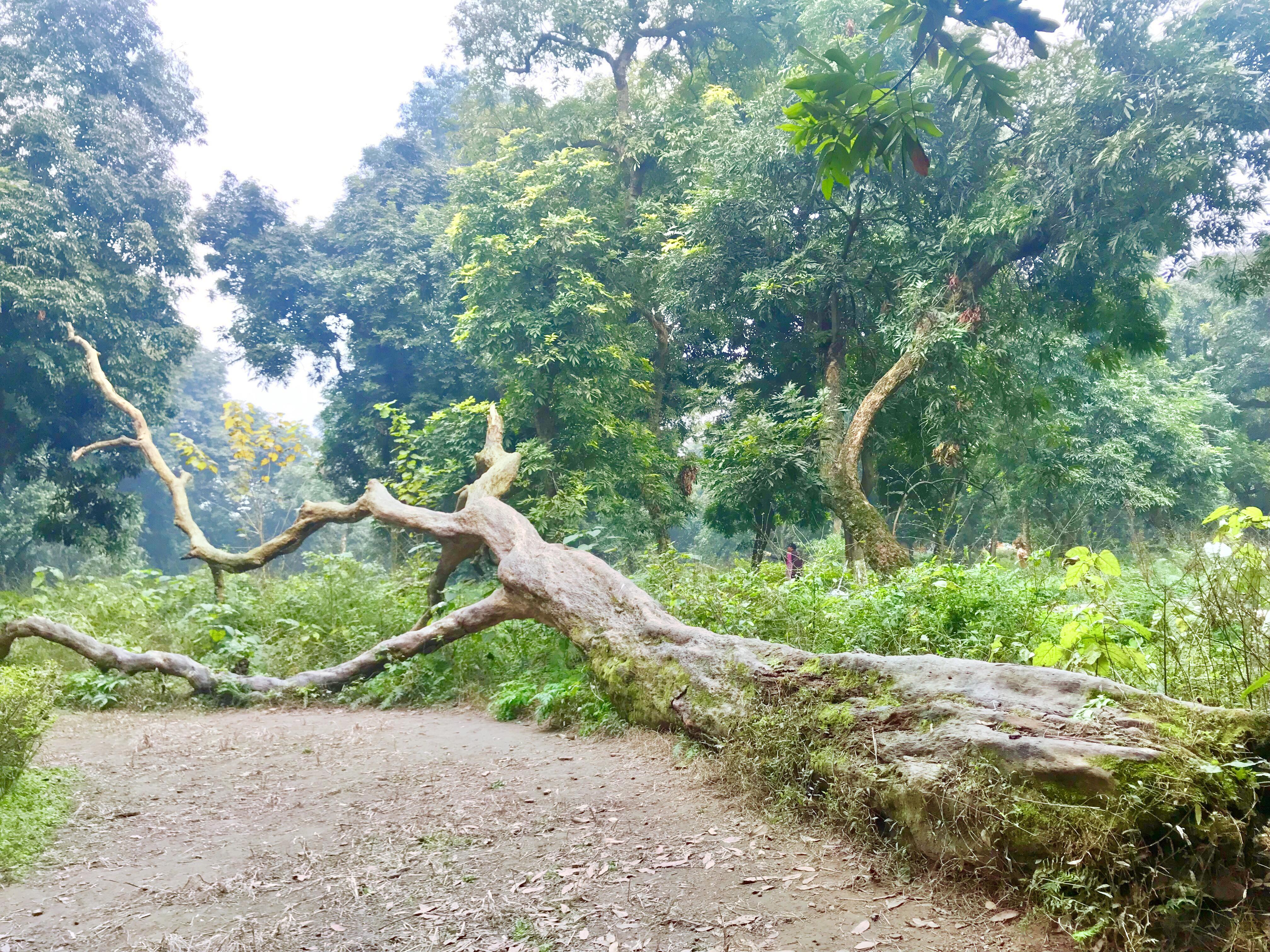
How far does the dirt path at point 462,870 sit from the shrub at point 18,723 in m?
0.44

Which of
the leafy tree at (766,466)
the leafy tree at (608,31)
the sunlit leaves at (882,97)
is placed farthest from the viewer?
the leafy tree at (608,31)

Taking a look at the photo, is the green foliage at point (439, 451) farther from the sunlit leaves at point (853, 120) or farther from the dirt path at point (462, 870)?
the sunlit leaves at point (853, 120)

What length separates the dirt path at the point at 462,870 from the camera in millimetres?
2457

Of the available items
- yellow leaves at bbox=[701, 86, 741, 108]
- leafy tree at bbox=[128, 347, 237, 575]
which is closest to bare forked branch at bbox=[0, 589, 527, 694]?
yellow leaves at bbox=[701, 86, 741, 108]

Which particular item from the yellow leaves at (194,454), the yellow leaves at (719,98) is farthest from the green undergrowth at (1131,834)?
the yellow leaves at (719,98)

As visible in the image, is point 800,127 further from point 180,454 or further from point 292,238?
point 180,454

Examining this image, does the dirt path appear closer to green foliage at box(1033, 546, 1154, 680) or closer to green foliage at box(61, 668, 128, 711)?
green foliage at box(1033, 546, 1154, 680)

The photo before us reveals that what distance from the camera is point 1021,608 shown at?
16.9ft

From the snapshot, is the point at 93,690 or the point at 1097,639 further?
the point at 93,690

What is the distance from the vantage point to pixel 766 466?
38.0 feet

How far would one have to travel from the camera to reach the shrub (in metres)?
3.97

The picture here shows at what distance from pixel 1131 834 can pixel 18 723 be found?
16.9ft

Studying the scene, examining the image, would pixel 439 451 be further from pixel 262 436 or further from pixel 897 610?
pixel 897 610

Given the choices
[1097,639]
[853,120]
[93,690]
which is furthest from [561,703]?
[93,690]
